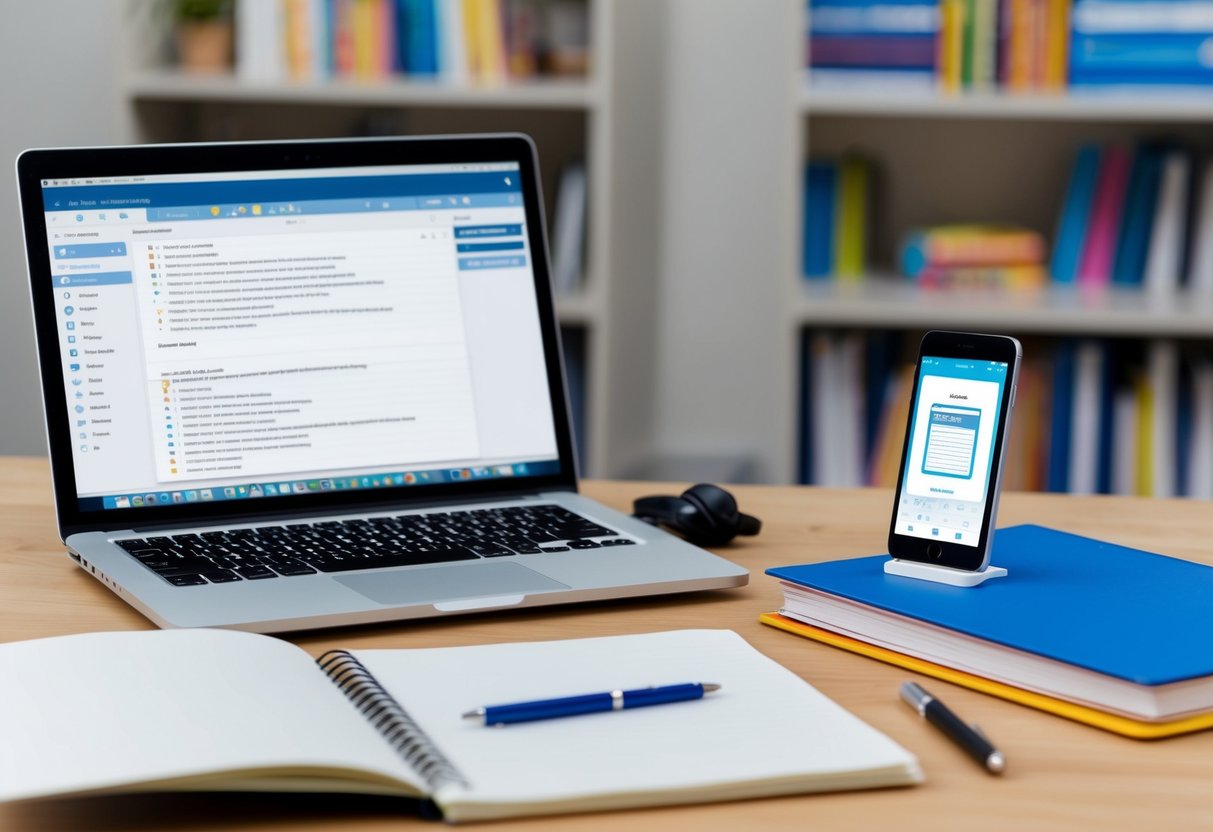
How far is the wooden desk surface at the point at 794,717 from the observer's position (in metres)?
0.58

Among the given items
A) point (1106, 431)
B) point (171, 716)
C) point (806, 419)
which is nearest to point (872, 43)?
point (806, 419)

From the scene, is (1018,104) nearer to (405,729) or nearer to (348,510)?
(348,510)

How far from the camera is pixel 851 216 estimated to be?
2344 mm

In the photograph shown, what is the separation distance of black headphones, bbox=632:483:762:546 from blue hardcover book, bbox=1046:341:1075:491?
1.29 m

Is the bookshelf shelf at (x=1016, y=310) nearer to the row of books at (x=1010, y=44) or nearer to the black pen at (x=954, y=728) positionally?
the row of books at (x=1010, y=44)

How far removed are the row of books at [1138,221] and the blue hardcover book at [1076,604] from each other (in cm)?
144

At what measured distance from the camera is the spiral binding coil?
1.94 ft

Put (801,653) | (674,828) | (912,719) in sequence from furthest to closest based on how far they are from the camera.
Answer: (801,653) < (912,719) < (674,828)

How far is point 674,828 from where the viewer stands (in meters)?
0.58

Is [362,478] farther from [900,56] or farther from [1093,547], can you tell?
[900,56]

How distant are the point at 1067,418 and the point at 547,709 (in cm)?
174

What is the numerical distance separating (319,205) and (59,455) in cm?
26

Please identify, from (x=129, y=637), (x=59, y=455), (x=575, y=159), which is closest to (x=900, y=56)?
(x=575, y=159)

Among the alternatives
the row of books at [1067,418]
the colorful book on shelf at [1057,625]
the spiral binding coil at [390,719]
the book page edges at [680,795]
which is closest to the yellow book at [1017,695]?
the colorful book on shelf at [1057,625]
